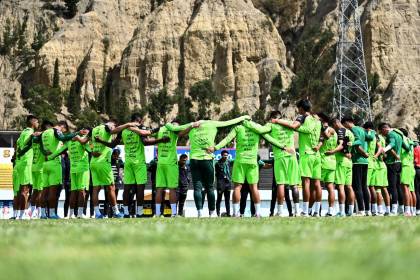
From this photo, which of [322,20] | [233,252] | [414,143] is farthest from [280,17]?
[233,252]

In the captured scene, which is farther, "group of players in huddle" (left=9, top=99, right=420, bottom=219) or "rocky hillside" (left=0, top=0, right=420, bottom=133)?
"rocky hillside" (left=0, top=0, right=420, bottom=133)

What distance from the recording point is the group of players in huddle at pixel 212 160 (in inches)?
708

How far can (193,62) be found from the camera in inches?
3701

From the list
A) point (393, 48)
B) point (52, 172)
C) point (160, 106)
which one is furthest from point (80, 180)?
point (393, 48)

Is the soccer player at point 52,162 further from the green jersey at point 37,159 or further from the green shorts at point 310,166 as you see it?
the green shorts at point 310,166

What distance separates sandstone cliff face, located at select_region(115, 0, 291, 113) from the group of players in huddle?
72.3 m

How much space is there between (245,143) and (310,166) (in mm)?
1600

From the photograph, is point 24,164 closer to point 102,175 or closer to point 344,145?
point 102,175

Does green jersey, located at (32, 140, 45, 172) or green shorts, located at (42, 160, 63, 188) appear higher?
green jersey, located at (32, 140, 45, 172)

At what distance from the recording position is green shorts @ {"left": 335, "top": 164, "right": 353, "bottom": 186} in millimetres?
19547

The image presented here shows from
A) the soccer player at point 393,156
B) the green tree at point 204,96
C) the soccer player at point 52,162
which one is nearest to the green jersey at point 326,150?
the soccer player at point 393,156

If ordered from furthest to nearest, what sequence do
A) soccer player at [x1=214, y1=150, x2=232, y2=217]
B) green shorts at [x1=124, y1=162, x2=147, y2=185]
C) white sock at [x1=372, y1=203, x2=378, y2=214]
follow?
soccer player at [x1=214, y1=150, x2=232, y2=217], white sock at [x1=372, y1=203, x2=378, y2=214], green shorts at [x1=124, y1=162, x2=147, y2=185]

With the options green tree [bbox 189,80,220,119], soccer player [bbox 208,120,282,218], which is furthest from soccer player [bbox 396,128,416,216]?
green tree [bbox 189,80,220,119]

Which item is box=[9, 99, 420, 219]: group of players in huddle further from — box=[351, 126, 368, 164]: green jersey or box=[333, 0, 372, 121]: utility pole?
box=[333, 0, 372, 121]: utility pole
